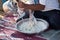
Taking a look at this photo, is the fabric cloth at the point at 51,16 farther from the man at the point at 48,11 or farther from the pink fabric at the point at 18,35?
the pink fabric at the point at 18,35

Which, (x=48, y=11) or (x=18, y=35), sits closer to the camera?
(x=18, y=35)

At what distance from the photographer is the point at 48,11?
103 centimetres

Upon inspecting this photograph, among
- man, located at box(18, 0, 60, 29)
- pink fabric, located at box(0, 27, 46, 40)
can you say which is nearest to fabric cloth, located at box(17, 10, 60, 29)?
man, located at box(18, 0, 60, 29)

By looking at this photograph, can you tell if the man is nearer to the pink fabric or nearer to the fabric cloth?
the fabric cloth

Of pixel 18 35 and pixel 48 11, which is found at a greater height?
pixel 48 11

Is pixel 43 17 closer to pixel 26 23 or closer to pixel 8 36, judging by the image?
pixel 26 23

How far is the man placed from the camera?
0.85 meters

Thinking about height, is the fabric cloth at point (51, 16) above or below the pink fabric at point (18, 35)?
above

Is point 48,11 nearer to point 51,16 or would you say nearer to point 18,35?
point 51,16

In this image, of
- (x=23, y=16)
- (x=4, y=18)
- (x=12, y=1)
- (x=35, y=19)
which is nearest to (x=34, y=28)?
(x=35, y=19)

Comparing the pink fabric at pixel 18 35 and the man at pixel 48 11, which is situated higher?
the man at pixel 48 11

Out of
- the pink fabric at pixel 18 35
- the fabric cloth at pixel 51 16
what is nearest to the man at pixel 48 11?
the fabric cloth at pixel 51 16

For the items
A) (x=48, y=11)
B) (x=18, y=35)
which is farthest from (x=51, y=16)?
(x=18, y=35)

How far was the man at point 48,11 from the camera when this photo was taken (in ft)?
2.79
